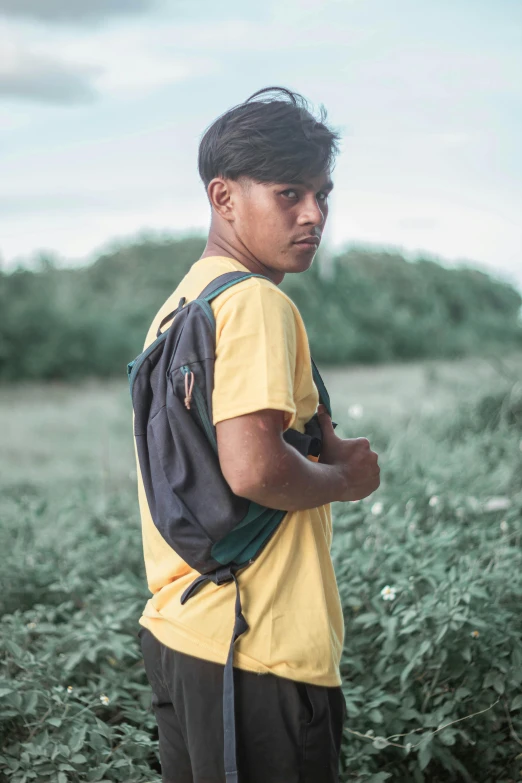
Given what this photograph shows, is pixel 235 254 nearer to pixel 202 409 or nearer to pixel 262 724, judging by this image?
pixel 202 409

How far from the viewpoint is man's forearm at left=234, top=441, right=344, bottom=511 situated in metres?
1.47

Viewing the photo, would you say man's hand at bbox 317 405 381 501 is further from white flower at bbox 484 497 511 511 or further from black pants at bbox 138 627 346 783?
white flower at bbox 484 497 511 511

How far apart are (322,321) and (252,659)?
12.3 m

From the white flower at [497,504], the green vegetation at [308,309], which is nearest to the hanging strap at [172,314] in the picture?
the white flower at [497,504]

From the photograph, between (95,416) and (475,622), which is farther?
(95,416)

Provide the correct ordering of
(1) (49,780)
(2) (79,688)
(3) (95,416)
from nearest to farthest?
(1) (49,780) → (2) (79,688) → (3) (95,416)

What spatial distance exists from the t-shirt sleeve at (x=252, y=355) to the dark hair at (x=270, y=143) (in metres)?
0.28


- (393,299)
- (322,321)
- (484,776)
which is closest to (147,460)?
(484,776)

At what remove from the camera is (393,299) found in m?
15.7

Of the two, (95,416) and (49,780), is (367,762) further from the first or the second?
(95,416)

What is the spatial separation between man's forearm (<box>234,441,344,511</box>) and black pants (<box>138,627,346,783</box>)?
33 cm

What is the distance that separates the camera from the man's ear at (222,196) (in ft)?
5.55

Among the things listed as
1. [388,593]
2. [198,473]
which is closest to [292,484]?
[198,473]

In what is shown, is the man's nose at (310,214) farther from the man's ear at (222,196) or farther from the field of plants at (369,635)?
the field of plants at (369,635)
